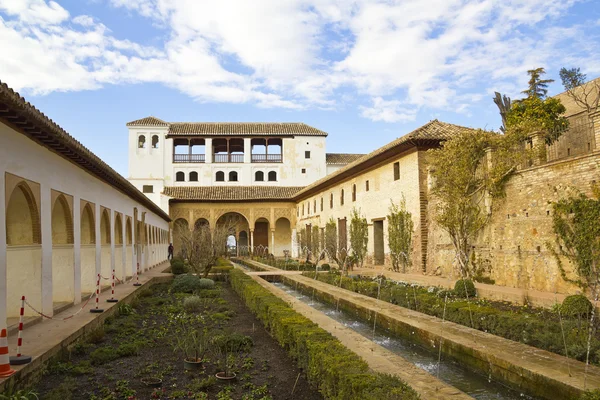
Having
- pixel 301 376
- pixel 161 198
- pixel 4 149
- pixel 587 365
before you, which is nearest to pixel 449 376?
pixel 587 365

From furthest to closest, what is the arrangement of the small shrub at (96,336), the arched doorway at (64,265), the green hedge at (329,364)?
1. the arched doorway at (64,265)
2. the small shrub at (96,336)
3. the green hedge at (329,364)

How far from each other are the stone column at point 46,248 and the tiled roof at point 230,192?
94.5 ft

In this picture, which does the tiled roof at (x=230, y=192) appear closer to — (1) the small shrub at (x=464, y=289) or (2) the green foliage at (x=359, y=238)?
(2) the green foliage at (x=359, y=238)

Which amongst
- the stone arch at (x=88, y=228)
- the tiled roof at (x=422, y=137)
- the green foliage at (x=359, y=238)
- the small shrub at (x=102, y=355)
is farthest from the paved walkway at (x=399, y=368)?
the green foliage at (x=359, y=238)

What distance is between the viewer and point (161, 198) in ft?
126

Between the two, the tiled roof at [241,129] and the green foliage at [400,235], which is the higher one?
the tiled roof at [241,129]

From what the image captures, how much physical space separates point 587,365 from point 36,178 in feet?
29.5

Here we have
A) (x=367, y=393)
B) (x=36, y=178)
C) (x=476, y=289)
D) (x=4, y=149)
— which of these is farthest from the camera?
(x=476, y=289)

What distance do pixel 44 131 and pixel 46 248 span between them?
236cm

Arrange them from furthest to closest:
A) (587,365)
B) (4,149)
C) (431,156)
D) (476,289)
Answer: (431,156) → (476,289) → (4,149) → (587,365)

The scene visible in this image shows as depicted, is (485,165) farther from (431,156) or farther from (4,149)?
(4,149)

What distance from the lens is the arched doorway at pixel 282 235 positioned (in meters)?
41.8

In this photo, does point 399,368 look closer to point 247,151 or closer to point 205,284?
point 205,284

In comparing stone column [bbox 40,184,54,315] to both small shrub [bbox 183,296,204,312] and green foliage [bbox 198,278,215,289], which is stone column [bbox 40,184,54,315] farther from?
green foliage [bbox 198,278,215,289]
